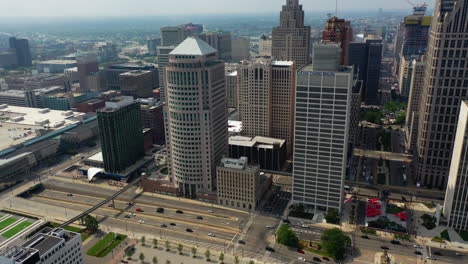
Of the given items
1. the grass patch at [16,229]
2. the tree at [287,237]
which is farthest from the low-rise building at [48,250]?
the tree at [287,237]

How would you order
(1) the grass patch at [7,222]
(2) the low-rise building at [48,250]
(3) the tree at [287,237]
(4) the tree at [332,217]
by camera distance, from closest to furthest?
(2) the low-rise building at [48,250]
(3) the tree at [287,237]
(4) the tree at [332,217]
(1) the grass patch at [7,222]

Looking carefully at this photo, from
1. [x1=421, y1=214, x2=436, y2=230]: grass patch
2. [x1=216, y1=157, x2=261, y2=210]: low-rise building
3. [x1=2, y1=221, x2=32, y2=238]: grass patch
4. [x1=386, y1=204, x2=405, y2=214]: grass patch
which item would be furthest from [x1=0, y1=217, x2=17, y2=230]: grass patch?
[x1=421, y1=214, x2=436, y2=230]: grass patch

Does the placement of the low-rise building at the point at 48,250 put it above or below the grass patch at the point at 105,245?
above

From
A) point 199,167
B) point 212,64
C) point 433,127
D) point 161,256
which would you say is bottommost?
point 161,256

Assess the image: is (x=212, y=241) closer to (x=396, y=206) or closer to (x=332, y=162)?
(x=332, y=162)

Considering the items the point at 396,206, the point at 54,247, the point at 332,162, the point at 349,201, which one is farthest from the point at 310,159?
the point at 54,247

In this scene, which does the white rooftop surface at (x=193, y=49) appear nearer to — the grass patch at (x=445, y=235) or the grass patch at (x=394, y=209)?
the grass patch at (x=394, y=209)

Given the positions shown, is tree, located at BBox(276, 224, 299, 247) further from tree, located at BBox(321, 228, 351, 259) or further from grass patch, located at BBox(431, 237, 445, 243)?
grass patch, located at BBox(431, 237, 445, 243)
